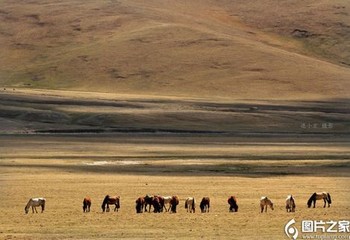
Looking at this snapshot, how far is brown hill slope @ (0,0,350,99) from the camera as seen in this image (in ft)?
460

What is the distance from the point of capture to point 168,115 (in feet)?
331

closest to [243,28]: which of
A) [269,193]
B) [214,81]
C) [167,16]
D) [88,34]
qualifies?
[167,16]

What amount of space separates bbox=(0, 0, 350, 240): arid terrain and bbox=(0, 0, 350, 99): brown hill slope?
36 cm

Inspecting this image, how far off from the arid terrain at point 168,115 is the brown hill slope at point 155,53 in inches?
14.3

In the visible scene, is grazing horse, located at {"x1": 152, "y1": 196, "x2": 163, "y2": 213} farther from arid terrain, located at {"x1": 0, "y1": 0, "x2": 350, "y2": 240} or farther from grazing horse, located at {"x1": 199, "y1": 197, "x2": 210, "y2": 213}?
grazing horse, located at {"x1": 199, "y1": 197, "x2": 210, "y2": 213}

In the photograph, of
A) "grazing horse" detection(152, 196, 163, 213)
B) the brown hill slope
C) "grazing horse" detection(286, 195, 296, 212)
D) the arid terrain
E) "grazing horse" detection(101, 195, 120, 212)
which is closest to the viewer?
"grazing horse" detection(286, 195, 296, 212)

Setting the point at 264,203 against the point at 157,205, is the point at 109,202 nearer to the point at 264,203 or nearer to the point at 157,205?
the point at 157,205

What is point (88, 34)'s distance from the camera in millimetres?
174375

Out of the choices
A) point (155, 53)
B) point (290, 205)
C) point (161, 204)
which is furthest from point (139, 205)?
point (155, 53)

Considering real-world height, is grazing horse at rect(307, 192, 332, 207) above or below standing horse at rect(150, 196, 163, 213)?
above

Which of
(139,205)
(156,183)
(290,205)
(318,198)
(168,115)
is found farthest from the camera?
(168,115)

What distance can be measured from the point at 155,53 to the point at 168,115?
185ft

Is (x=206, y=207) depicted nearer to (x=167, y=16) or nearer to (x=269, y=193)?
(x=269, y=193)

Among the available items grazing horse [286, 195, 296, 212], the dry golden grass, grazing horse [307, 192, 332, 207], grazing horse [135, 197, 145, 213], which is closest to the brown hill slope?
the dry golden grass
